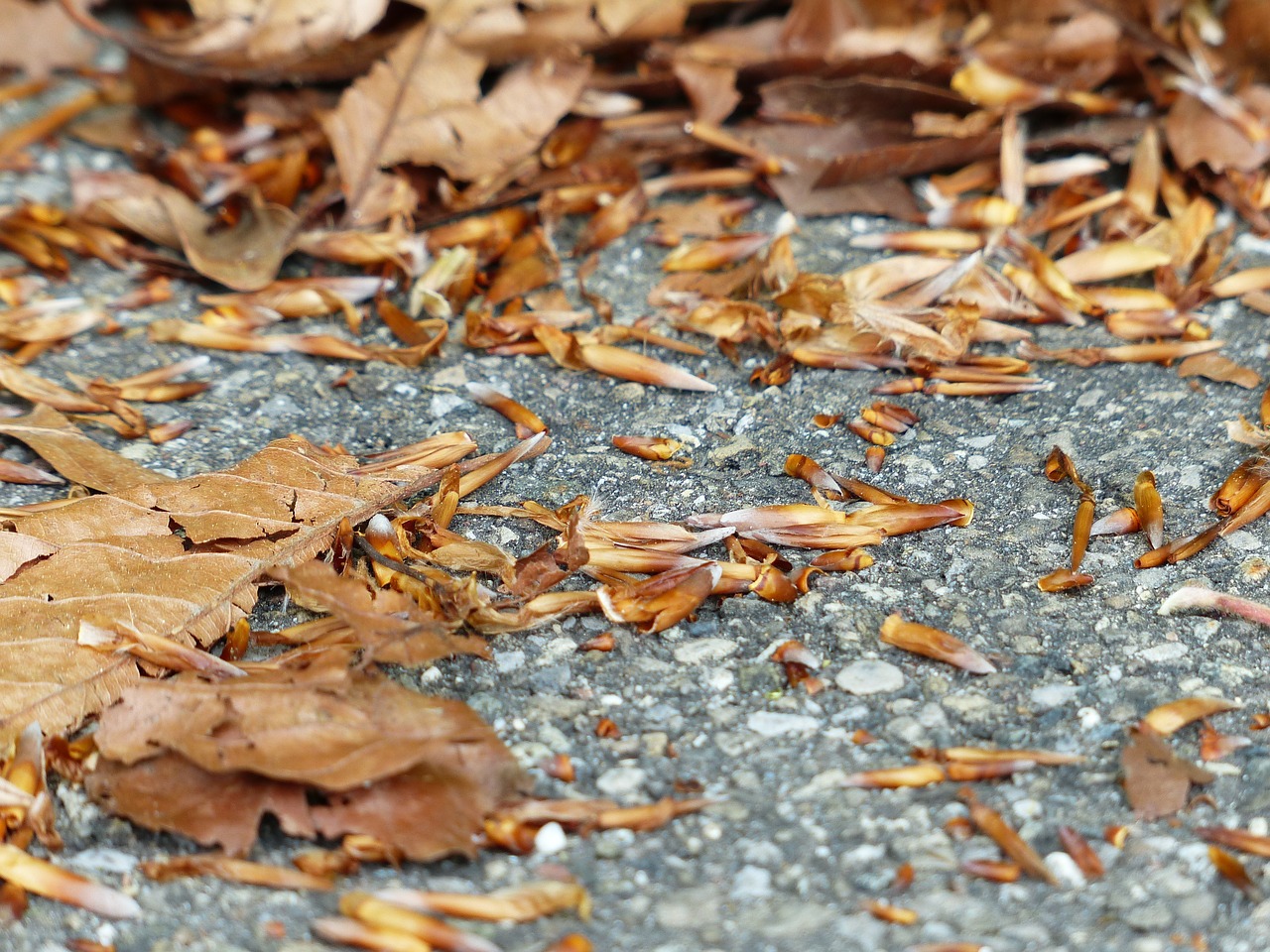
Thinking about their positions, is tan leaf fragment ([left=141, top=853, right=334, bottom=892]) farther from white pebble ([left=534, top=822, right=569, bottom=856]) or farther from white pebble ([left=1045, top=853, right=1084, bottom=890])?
white pebble ([left=1045, top=853, right=1084, bottom=890])

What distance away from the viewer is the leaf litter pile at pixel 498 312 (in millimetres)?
1143

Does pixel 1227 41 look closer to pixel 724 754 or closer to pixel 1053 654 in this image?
pixel 1053 654

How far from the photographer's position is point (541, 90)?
2.24 metres

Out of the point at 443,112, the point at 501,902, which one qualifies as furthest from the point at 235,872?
the point at 443,112

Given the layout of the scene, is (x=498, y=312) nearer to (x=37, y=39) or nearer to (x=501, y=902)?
(x=501, y=902)

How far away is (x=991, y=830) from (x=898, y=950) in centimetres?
16

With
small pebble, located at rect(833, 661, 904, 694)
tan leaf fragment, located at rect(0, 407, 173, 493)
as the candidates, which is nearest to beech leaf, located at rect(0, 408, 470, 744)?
tan leaf fragment, located at rect(0, 407, 173, 493)

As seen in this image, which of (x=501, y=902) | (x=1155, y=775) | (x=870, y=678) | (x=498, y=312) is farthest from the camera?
(x=498, y=312)

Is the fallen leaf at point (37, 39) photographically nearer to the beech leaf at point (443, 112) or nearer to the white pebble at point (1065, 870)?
the beech leaf at point (443, 112)

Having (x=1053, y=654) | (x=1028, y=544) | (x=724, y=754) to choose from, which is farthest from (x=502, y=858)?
(x=1028, y=544)

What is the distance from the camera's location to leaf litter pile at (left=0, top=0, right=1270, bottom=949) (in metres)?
1.14

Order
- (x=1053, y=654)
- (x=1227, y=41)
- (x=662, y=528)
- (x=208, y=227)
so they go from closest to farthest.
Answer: (x=1053, y=654) → (x=662, y=528) → (x=208, y=227) → (x=1227, y=41)

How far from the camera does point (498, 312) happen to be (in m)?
1.99

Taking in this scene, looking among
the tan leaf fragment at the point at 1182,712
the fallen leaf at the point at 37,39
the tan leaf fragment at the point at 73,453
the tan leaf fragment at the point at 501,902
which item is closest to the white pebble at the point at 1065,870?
the tan leaf fragment at the point at 1182,712
